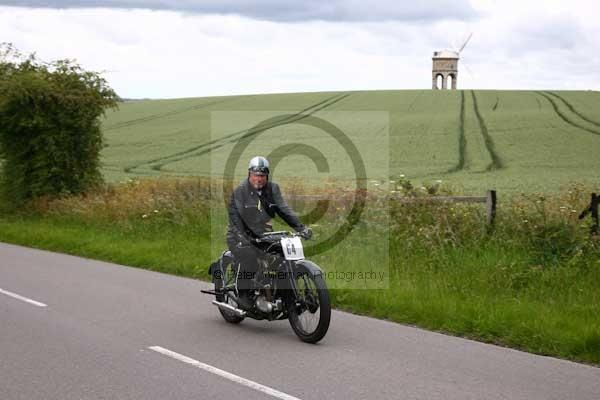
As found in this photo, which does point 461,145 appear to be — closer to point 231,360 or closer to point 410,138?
point 410,138

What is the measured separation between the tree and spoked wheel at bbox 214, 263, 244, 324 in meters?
15.6

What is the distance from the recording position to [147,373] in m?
6.71

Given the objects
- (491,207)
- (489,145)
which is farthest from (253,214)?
(489,145)

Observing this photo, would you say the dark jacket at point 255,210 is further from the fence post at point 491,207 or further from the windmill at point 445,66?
the windmill at point 445,66

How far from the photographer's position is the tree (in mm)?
23656

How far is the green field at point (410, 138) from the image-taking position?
→ 29.8 meters

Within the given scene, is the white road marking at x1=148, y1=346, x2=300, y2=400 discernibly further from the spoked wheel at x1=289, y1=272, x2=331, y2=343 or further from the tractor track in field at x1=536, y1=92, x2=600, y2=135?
the tractor track in field at x1=536, y1=92, x2=600, y2=135

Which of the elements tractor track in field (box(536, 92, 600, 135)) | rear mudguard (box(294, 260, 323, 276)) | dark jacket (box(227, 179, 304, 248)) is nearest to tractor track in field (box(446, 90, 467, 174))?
tractor track in field (box(536, 92, 600, 135))

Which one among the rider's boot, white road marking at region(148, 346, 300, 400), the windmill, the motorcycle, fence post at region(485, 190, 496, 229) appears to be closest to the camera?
white road marking at region(148, 346, 300, 400)

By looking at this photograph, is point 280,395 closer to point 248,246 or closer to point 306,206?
point 248,246

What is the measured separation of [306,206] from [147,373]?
10.6 m

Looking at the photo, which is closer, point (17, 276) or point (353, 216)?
point (17, 276)

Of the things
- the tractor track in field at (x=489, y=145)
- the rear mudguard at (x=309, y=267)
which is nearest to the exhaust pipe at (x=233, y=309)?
the rear mudguard at (x=309, y=267)

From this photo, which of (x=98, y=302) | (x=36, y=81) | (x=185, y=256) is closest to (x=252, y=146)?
(x=36, y=81)
